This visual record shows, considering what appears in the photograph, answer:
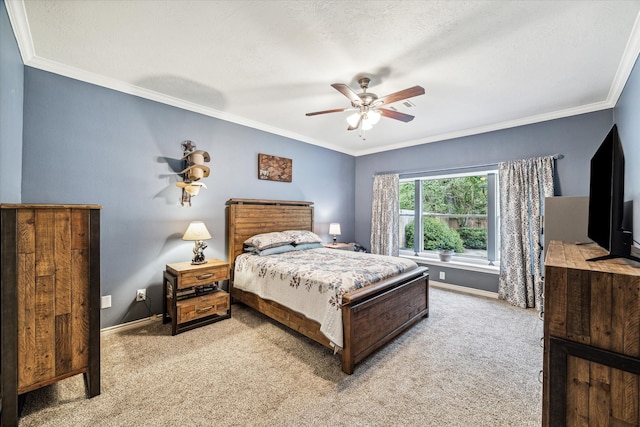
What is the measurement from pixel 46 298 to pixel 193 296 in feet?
4.36

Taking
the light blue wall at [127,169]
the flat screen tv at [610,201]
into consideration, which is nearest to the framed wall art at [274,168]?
the light blue wall at [127,169]

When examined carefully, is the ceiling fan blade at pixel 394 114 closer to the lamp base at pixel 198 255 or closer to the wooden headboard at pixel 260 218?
the wooden headboard at pixel 260 218

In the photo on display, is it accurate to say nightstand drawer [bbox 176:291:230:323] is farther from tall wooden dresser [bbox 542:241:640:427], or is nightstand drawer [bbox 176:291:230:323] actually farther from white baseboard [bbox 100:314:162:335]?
tall wooden dresser [bbox 542:241:640:427]

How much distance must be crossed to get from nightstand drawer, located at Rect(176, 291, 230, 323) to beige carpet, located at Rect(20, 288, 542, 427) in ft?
0.57

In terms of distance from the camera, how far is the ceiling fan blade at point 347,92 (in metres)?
2.19

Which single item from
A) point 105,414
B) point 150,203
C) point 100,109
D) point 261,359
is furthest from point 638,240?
point 100,109

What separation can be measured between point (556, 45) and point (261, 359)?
3.61 metres

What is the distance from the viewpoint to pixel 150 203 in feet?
9.87

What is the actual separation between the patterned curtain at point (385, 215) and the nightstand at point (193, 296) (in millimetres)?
3177

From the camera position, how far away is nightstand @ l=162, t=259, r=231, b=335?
274 cm

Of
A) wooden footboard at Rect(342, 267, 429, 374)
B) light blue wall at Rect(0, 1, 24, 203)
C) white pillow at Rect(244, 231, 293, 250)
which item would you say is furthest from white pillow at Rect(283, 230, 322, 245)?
light blue wall at Rect(0, 1, 24, 203)

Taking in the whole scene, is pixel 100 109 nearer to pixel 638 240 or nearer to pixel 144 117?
pixel 144 117

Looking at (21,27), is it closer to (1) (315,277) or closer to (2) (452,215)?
(1) (315,277)

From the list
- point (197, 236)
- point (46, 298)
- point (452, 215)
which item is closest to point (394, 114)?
point (197, 236)
